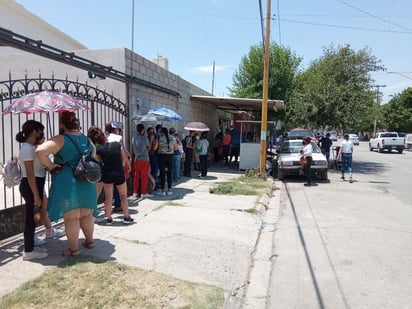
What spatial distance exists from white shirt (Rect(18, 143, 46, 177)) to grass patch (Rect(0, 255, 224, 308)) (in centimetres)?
120

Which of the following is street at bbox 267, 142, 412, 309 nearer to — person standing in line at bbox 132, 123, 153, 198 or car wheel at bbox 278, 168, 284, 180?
car wheel at bbox 278, 168, 284, 180

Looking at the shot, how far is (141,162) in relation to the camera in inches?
315

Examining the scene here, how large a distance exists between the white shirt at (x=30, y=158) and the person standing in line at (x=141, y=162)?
3323 mm

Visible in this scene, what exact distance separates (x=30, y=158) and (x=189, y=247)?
→ 7.98 feet

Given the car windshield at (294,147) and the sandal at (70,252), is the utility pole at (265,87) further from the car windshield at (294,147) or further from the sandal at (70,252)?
the sandal at (70,252)

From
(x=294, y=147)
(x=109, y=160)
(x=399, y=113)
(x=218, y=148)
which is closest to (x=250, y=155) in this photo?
(x=294, y=147)

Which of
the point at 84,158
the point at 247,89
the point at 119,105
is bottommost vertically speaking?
the point at 84,158

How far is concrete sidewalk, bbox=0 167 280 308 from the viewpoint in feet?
13.6

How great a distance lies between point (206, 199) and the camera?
873cm

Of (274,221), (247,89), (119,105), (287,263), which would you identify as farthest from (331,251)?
(247,89)

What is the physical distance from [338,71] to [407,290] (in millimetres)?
19366

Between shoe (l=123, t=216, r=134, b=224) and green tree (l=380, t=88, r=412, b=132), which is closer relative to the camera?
shoe (l=123, t=216, r=134, b=224)

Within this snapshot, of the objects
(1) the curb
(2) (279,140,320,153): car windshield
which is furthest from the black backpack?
(2) (279,140,320,153): car windshield

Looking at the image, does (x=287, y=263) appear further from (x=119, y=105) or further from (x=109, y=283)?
(x=119, y=105)
